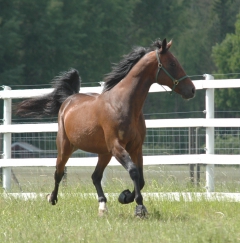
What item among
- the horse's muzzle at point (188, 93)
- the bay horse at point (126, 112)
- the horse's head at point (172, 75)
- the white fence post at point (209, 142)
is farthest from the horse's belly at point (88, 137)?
the white fence post at point (209, 142)

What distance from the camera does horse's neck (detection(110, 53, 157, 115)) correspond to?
30.1ft

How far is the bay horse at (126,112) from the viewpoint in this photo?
908cm

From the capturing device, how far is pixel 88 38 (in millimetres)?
51281

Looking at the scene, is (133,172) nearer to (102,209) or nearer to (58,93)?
(102,209)

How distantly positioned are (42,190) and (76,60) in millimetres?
37514

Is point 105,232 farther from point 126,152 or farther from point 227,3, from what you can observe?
point 227,3

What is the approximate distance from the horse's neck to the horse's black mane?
0.20m

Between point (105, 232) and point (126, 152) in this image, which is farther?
point (126, 152)

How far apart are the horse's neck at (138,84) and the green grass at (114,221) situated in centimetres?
130

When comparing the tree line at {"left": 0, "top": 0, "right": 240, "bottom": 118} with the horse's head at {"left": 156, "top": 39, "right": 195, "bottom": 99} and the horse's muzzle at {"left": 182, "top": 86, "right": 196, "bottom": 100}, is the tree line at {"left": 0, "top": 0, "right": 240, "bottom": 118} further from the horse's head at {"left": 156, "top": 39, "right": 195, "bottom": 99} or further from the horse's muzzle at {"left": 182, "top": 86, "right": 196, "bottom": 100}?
the horse's muzzle at {"left": 182, "top": 86, "right": 196, "bottom": 100}

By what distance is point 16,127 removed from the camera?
490 inches

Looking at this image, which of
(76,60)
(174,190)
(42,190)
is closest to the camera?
(174,190)

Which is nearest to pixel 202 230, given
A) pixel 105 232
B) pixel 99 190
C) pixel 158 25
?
pixel 105 232

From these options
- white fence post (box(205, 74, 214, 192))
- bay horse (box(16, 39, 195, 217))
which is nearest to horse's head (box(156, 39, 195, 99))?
bay horse (box(16, 39, 195, 217))
